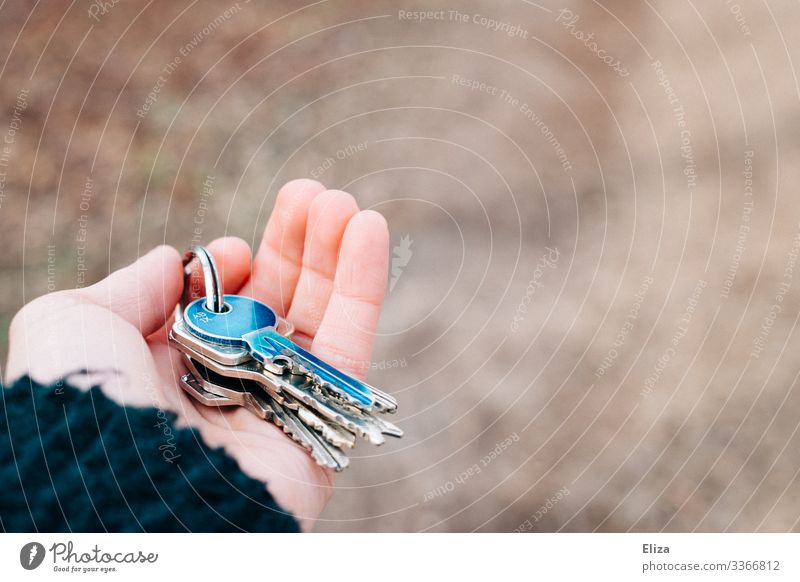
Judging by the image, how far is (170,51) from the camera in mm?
1238

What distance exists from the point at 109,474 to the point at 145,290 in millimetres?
220

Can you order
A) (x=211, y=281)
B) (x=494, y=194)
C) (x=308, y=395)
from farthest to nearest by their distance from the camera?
(x=494, y=194) < (x=211, y=281) < (x=308, y=395)

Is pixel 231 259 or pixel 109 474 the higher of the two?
pixel 231 259

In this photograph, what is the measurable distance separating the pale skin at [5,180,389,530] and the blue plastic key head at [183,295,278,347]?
5 cm

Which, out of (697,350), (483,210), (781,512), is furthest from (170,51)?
(781,512)

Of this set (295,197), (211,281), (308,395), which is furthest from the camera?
(295,197)

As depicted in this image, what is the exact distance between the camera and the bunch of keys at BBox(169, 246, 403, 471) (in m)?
0.73

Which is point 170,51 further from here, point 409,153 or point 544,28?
point 544,28

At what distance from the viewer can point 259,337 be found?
2.65ft

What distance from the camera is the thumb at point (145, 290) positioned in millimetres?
842

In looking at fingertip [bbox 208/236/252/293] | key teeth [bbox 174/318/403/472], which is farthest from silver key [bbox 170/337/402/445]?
fingertip [bbox 208/236/252/293]

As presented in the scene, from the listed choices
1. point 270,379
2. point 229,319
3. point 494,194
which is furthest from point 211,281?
point 494,194

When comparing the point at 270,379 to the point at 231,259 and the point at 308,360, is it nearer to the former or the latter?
the point at 308,360

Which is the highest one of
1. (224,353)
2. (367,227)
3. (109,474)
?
(367,227)
